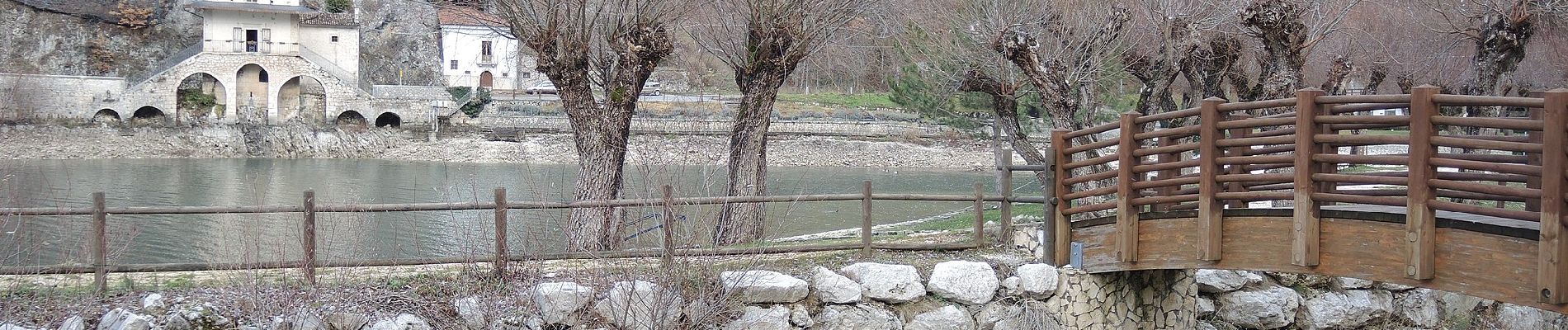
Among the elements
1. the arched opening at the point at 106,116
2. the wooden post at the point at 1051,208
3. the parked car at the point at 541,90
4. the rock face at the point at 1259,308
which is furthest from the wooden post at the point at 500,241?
the arched opening at the point at 106,116

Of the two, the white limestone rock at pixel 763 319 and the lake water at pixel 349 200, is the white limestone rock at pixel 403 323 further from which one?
the white limestone rock at pixel 763 319

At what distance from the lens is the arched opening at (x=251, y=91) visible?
5359cm

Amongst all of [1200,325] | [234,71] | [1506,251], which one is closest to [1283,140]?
[1506,251]

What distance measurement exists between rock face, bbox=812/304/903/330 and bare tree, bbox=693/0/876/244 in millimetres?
1905

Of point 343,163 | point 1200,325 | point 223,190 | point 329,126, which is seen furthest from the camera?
point 329,126

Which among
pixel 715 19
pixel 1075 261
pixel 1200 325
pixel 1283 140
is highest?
pixel 715 19

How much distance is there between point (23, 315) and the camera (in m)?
7.62

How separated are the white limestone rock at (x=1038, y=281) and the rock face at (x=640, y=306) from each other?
2909 mm

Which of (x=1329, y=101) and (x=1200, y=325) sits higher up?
(x=1329, y=101)

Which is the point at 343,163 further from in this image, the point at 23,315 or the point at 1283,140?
the point at 1283,140

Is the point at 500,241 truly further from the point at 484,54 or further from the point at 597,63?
the point at 484,54

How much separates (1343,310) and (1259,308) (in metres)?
0.84

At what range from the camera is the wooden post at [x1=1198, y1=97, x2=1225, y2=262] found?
26.6 ft

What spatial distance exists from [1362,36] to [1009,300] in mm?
15640
